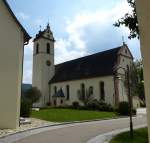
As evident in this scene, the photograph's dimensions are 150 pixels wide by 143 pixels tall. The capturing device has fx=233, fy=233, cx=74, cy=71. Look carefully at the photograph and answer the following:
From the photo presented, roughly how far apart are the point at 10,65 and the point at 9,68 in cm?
22

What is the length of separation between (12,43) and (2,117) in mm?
4946

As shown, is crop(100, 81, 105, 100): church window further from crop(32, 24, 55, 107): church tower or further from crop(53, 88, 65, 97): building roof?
crop(32, 24, 55, 107): church tower

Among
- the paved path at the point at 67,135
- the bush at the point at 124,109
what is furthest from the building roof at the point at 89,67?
the paved path at the point at 67,135

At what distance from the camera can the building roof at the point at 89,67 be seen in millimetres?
43688

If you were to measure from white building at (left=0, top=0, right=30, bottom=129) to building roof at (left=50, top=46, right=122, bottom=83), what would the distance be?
90.2 feet

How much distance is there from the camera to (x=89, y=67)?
1881 inches

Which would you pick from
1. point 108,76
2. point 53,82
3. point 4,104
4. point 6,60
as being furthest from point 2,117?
point 53,82

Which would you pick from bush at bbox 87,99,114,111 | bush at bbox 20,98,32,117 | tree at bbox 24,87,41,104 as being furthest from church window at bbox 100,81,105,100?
bush at bbox 20,98,32,117

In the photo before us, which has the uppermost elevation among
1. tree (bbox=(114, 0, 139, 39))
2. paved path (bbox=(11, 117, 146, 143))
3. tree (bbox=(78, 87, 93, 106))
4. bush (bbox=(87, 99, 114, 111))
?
tree (bbox=(114, 0, 139, 39))

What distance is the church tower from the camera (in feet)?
177

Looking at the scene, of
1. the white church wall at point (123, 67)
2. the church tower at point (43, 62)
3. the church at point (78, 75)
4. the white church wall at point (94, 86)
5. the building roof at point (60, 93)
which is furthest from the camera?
the church tower at point (43, 62)

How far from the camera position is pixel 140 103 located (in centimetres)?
4419

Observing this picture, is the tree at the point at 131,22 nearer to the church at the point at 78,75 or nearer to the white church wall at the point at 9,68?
the white church wall at the point at 9,68

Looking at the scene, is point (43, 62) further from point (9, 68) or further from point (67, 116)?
point (9, 68)
